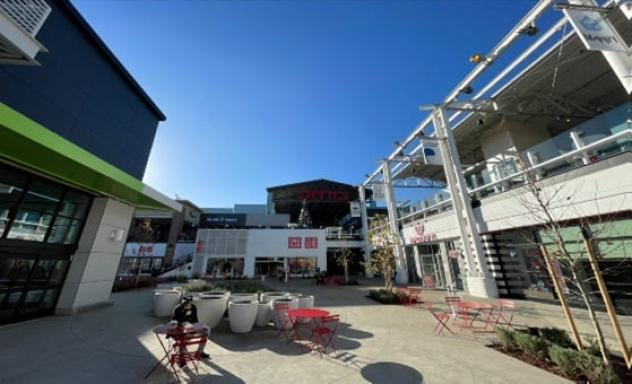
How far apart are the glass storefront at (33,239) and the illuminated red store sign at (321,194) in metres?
25.3

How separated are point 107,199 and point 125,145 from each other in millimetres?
2971

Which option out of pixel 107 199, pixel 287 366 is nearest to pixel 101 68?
pixel 107 199

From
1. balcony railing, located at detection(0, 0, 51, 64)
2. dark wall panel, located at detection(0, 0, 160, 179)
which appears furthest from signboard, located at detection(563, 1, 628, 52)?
dark wall panel, located at detection(0, 0, 160, 179)

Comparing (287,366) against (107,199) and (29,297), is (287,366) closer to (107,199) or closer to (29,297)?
(29,297)

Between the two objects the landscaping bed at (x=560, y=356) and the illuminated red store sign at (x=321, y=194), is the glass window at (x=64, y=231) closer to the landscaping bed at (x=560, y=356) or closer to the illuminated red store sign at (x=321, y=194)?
the landscaping bed at (x=560, y=356)

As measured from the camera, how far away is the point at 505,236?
11.6 meters

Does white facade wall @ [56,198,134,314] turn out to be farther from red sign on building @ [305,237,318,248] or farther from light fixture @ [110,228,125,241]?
red sign on building @ [305,237,318,248]

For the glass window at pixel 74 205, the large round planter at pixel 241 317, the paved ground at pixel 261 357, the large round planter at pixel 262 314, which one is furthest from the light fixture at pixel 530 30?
the glass window at pixel 74 205

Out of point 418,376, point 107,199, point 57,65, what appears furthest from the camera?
point 107,199

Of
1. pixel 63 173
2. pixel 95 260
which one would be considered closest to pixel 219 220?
pixel 95 260

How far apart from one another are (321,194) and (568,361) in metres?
30.0

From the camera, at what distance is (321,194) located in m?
33.5

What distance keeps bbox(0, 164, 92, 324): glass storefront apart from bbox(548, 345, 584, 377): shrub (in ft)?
42.5

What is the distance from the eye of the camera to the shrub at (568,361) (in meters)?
3.64
